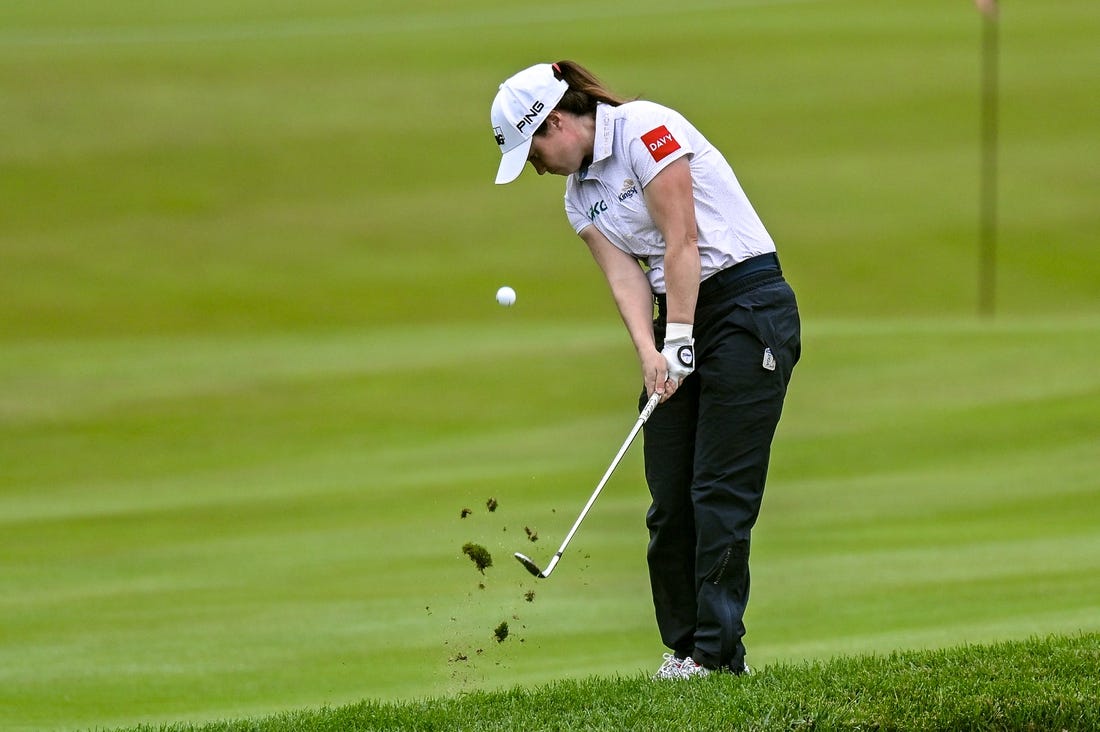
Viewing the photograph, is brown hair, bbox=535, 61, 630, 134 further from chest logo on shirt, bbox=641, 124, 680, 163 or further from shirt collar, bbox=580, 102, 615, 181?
chest logo on shirt, bbox=641, 124, 680, 163

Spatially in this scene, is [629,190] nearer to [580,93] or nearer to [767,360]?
[580,93]

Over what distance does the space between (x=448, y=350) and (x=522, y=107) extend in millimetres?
8563

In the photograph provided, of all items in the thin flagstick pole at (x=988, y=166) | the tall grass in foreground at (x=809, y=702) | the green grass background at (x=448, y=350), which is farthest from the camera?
the thin flagstick pole at (x=988, y=166)

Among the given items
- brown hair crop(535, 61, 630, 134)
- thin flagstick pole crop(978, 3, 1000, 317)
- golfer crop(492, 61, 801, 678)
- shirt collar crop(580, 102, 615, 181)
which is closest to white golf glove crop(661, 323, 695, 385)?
golfer crop(492, 61, 801, 678)

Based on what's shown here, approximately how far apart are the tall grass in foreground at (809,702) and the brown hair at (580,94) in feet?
4.68

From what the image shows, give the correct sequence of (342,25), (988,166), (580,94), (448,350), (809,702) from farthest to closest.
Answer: (342,25) → (988,166) → (448,350) → (580,94) → (809,702)

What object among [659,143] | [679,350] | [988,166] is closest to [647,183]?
[659,143]

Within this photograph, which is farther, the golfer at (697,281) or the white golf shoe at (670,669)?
the white golf shoe at (670,669)

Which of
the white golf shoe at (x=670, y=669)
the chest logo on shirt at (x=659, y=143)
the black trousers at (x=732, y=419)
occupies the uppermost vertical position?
the chest logo on shirt at (x=659, y=143)

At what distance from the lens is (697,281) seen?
394 centimetres

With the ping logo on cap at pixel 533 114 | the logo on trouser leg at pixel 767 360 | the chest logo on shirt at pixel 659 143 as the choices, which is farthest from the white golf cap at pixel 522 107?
the logo on trouser leg at pixel 767 360

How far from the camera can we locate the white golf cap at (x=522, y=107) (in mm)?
3934

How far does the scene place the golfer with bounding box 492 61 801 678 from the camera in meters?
3.92

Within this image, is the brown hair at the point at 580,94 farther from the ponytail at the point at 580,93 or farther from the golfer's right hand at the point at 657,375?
the golfer's right hand at the point at 657,375
